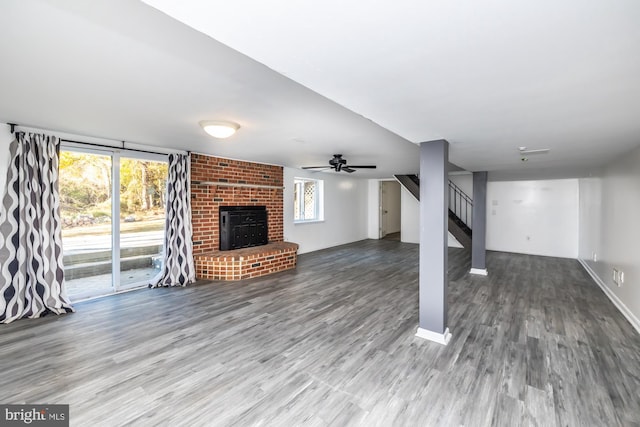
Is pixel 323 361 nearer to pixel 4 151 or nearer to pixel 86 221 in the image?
pixel 86 221

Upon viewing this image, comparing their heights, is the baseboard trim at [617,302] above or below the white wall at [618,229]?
below

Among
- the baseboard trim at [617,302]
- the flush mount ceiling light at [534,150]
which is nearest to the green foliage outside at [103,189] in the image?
the flush mount ceiling light at [534,150]

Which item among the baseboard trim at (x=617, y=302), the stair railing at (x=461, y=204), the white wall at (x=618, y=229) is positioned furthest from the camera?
the stair railing at (x=461, y=204)

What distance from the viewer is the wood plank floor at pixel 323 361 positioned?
185cm

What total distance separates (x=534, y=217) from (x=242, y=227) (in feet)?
24.3

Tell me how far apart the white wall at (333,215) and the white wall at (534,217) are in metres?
3.84

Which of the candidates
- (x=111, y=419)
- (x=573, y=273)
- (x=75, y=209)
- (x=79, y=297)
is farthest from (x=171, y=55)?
(x=573, y=273)

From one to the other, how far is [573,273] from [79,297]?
8.43 m

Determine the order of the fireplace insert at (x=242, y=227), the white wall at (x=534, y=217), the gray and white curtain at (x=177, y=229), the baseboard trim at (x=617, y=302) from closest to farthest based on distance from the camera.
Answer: the baseboard trim at (x=617, y=302) → the gray and white curtain at (x=177, y=229) → the fireplace insert at (x=242, y=227) → the white wall at (x=534, y=217)

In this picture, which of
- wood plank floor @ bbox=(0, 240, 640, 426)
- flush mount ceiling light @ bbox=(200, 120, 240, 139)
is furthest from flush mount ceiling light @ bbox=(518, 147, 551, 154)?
flush mount ceiling light @ bbox=(200, 120, 240, 139)

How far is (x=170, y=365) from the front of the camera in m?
2.35

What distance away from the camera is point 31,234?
10.9 ft

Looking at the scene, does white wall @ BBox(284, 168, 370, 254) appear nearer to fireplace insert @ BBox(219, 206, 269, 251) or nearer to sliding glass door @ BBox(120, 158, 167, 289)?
fireplace insert @ BBox(219, 206, 269, 251)

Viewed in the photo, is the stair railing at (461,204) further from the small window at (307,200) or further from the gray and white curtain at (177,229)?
the gray and white curtain at (177,229)
